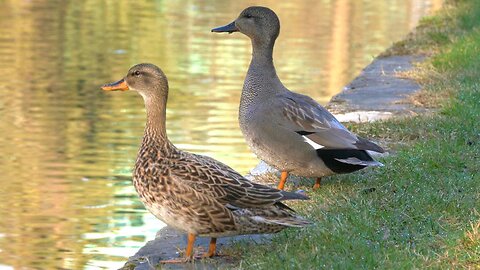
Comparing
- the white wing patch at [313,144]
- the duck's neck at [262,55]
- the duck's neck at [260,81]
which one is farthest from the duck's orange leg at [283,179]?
the duck's neck at [262,55]

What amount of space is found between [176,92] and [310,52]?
4646 millimetres

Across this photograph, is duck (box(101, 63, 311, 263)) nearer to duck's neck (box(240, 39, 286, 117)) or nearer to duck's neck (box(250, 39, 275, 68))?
duck's neck (box(240, 39, 286, 117))

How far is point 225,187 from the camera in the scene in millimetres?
5676

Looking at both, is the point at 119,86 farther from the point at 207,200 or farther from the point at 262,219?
the point at 262,219

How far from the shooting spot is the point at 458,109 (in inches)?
357

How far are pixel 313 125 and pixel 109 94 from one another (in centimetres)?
757

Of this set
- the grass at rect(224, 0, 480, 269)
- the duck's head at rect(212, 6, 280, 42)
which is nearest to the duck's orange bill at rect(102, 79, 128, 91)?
the grass at rect(224, 0, 480, 269)

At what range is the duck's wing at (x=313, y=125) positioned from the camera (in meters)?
6.64

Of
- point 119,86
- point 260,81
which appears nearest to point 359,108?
point 260,81

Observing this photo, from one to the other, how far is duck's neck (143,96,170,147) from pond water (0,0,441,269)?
1.57m

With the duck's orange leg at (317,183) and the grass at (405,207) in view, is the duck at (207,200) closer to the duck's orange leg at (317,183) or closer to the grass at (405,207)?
the grass at (405,207)

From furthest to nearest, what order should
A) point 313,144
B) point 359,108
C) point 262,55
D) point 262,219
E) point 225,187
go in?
1. point 359,108
2. point 262,55
3. point 313,144
4. point 225,187
5. point 262,219

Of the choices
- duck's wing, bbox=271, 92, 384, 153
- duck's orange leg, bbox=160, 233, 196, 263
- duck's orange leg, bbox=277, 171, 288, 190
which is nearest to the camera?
duck's orange leg, bbox=160, 233, 196, 263

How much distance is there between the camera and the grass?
17.6ft
